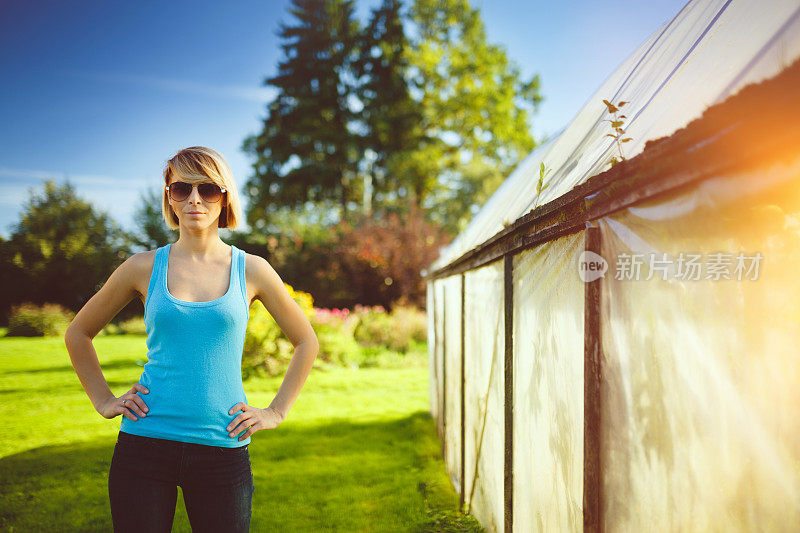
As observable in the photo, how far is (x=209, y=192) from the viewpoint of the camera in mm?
1940

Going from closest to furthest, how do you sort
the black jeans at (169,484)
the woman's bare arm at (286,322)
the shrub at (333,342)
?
the black jeans at (169,484), the woman's bare arm at (286,322), the shrub at (333,342)

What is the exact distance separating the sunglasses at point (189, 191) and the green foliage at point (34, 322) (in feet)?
75.1

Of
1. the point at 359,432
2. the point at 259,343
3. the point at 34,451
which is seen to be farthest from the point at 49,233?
the point at 359,432

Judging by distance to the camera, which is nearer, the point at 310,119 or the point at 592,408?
the point at 592,408

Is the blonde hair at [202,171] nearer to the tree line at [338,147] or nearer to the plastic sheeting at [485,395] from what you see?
the plastic sheeting at [485,395]

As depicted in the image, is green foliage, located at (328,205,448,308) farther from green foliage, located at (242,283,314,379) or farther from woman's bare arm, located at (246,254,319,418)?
woman's bare arm, located at (246,254,319,418)

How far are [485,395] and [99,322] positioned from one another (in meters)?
2.51

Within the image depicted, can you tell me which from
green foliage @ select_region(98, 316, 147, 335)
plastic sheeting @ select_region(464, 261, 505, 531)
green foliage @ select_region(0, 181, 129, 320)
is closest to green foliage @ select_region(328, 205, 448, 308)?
green foliage @ select_region(98, 316, 147, 335)

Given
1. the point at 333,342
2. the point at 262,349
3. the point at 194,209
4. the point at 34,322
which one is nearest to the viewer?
the point at 194,209

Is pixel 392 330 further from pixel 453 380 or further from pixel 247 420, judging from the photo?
pixel 247 420

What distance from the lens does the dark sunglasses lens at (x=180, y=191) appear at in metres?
1.93

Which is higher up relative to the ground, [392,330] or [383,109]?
[383,109]

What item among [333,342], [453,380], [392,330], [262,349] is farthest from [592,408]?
[392,330]

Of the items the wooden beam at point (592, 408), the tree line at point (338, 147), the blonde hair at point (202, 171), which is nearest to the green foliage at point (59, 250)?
the tree line at point (338, 147)
